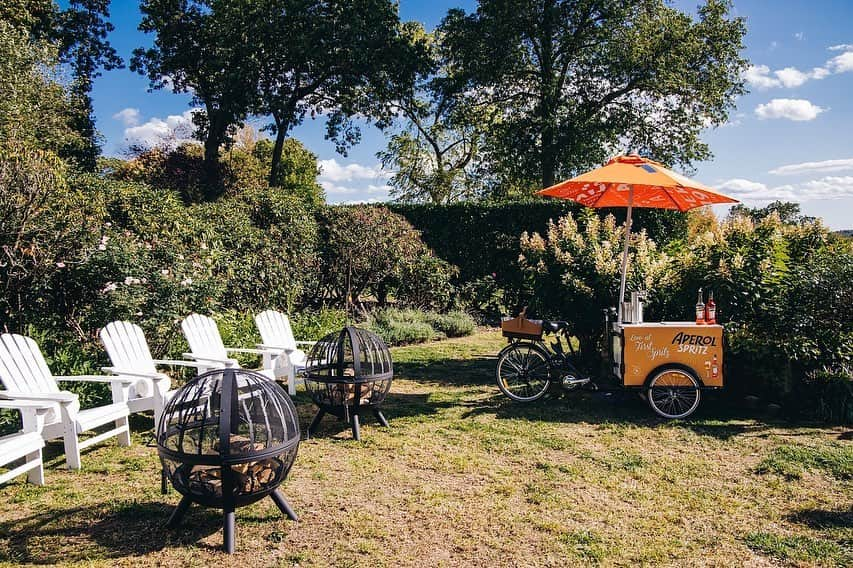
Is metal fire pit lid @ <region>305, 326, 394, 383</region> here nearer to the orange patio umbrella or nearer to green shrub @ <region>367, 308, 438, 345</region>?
the orange patio umbrella

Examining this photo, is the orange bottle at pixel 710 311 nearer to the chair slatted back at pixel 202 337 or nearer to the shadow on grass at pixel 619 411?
the shadow on grass at pixel 619 411

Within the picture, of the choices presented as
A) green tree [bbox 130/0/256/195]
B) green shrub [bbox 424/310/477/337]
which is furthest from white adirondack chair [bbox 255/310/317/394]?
green tree [bbox 130/0/256/195]

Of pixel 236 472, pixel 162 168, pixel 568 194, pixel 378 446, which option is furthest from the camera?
pixel 162 168

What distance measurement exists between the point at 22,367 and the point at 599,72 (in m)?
17.1

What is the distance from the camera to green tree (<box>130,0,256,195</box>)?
63.5 ft

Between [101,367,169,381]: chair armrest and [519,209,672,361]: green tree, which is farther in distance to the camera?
[519,209,672,361]: green tree

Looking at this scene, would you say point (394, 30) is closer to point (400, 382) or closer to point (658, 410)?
point (400, 382)

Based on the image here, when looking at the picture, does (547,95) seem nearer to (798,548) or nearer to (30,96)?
(30,96)

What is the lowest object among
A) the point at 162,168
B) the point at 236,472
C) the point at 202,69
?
the point at 236,472

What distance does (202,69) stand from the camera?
2044 centimetres

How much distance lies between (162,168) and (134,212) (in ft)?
42.2

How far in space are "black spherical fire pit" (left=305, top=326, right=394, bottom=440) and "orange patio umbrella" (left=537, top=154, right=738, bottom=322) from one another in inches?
97.0

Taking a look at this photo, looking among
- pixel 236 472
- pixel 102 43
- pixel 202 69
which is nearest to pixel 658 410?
pixel 236 472

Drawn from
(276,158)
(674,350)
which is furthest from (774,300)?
(276,158)
